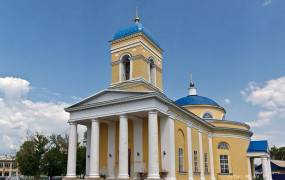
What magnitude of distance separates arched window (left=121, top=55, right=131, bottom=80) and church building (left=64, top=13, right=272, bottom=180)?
0.08m

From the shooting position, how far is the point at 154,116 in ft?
63.5

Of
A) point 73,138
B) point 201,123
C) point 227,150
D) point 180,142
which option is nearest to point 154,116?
point 180,142

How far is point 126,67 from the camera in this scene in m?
25.8

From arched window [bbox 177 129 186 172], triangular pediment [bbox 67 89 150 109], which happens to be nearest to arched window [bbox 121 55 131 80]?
triangular pediment [bbox 67 89 150 109]

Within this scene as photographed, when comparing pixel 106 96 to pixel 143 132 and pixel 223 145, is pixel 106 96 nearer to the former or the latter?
Result: pixel 143 132

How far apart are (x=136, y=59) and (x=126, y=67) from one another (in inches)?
72.1

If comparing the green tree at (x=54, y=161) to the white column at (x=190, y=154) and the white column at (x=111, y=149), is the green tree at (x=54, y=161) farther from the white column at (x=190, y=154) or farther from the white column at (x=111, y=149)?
the white column at (x=190, y=154)

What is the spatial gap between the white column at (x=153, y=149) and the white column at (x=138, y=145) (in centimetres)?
255

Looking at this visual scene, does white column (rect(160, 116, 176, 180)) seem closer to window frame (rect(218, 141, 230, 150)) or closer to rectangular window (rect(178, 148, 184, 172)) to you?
rectangular window (rect(178, 148, 184, 172))

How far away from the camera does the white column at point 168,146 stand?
20.0 m

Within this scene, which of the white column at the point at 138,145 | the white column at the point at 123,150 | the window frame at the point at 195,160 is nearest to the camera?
the white column at the point at 123,150

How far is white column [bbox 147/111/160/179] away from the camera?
18.6 m

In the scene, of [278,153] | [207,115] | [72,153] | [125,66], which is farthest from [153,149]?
[278,153]

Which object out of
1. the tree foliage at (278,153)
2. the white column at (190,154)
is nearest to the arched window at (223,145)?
the white column at (190,154)
